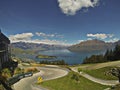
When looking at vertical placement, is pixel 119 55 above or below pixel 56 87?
above

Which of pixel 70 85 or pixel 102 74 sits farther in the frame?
pixel 102 74

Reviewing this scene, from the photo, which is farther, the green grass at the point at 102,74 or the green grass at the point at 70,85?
the green grass at the point at 102,74

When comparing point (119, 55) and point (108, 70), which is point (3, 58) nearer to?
point (108, 70)

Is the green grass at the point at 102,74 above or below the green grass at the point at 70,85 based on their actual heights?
above

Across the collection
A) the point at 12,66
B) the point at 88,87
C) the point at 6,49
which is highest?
the point at 6,49

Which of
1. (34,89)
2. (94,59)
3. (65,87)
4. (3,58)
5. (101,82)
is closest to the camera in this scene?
(34,89)

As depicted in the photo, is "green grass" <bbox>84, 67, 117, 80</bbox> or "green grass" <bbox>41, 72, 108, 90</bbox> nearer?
"green grass" <bbox>41, 72, 108, 90</bbox>

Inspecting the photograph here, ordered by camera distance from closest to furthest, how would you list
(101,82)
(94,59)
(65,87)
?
(65,87) < (101,82) < (94,59)

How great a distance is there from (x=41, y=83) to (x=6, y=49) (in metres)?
17.3

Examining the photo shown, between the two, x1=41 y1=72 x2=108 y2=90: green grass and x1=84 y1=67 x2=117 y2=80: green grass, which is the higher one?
x1=84 y1=67 x2=117 y2=80: green grass

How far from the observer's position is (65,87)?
117 feet

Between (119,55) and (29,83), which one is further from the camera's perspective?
(119,55)

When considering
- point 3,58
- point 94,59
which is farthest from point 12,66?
point 94,59

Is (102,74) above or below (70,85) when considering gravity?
above
